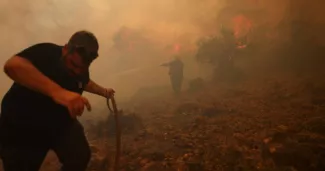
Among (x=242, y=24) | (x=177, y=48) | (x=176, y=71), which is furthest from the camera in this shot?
(x=177, y=48)

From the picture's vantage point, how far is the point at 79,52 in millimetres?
2059

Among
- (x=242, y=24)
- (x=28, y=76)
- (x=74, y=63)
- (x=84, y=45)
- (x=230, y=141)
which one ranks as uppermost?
(x=242, y=24)

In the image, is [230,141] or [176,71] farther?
[176,71]

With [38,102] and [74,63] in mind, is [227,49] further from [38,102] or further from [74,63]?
[38,102]

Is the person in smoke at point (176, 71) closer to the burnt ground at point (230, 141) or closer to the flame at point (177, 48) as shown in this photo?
the burnt ground at point (230, 141)

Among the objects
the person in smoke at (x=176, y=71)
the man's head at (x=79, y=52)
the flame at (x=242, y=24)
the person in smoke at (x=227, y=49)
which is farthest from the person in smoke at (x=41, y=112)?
the flame at (x=242, y=24)

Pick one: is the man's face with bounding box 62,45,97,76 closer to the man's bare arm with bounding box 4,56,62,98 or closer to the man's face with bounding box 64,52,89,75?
the man's face with bounding box 64,52,89,75

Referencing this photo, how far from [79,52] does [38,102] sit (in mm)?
535

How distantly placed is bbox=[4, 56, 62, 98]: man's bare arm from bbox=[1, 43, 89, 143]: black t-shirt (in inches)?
5.9

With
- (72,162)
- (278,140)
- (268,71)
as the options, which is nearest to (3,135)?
(72,162)

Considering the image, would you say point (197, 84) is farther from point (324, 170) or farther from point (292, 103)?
point (324, 170)

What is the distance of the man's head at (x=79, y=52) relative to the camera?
2.06 meters

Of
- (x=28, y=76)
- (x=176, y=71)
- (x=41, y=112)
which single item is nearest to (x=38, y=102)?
(x=41, y=112)

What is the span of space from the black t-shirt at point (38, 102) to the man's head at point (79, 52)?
3.6 inches
